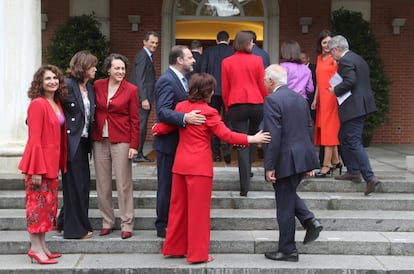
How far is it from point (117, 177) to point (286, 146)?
1682mm

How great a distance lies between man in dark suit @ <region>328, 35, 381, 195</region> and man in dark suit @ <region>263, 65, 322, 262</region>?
1.51 meters

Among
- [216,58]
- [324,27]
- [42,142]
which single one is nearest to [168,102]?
[42,142]

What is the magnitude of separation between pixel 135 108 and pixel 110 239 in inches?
51.3

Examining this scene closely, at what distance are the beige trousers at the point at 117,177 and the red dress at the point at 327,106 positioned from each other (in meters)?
2.69

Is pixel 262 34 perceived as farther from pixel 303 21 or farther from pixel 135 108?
pixel 135 108

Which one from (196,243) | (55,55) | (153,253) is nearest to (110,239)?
(153,253)

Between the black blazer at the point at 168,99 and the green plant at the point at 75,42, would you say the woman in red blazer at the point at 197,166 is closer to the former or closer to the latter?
the black blazer at the point at 168,99

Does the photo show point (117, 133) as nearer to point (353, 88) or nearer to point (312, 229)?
point (312, 229)

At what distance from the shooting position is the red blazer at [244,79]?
6656 mm

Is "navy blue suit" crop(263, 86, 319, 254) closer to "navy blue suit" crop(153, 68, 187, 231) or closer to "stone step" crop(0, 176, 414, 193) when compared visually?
"navy blue suit" crop(153, 68, 187, 231)

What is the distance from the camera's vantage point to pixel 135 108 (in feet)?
19.0

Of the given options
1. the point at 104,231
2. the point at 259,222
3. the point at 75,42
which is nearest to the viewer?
the point at 104,231

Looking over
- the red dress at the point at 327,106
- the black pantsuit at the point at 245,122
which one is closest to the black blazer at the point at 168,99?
the black pantsuit at the point at 245,122

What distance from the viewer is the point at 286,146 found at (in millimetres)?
5254
